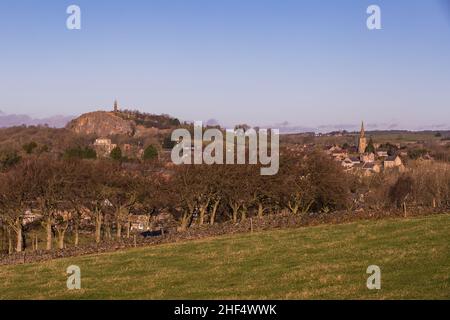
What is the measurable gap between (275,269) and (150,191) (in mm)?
37353

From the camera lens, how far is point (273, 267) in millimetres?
21188

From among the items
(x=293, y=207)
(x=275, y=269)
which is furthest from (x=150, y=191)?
(x=275, y=269)

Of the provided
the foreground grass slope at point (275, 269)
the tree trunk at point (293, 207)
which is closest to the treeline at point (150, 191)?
the tree trunk at point (293, 207)

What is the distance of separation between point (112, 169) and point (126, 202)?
13.5ft

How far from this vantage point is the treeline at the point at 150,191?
52625 mm

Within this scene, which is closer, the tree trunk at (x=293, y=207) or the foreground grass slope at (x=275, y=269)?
the foreground grass slope at (x=275, y=269)

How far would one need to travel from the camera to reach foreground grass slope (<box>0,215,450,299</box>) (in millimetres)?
16422

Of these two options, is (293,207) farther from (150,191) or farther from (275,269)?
(275,269)

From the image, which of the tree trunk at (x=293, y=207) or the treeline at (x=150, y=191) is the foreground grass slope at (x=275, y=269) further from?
the tree trunk at (x=293, y=207)

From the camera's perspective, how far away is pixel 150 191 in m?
56.9

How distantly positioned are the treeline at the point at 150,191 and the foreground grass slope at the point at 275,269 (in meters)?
23.0

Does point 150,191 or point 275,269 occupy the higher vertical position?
point 275,269

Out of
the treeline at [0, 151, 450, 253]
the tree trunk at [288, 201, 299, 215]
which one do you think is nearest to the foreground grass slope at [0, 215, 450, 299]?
the treeline at [0, 151, 450, 253]
